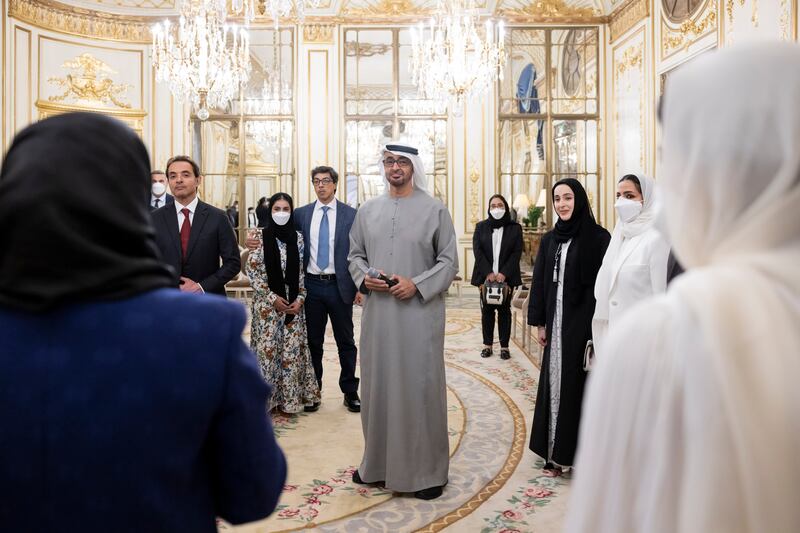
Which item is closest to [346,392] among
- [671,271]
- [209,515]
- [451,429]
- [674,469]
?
[451,429]

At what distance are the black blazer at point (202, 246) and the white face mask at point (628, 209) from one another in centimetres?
200

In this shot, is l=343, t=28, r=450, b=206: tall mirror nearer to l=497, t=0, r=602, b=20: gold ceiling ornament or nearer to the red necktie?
l=497, t=0, r=602, b=20: gold ceiling ornament

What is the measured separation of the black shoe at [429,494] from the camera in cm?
279

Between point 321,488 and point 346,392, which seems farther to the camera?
point 346,392

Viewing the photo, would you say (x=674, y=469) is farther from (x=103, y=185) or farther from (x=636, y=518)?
(x=103, y=185)

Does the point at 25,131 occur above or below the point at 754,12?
below

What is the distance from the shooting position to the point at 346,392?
4.25 m

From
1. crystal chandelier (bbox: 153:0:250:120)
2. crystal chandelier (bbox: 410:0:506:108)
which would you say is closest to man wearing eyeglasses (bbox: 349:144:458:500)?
crystal chandelier (bbox: 153:0:250:120)

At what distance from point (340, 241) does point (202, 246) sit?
3.23ft

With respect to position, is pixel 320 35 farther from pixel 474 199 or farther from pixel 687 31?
pixel 687 31

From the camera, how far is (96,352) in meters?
0.87

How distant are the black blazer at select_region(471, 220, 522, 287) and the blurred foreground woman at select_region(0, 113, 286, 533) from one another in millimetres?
5001

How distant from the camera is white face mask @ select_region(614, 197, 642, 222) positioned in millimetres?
2775

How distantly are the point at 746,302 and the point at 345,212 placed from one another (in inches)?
142
